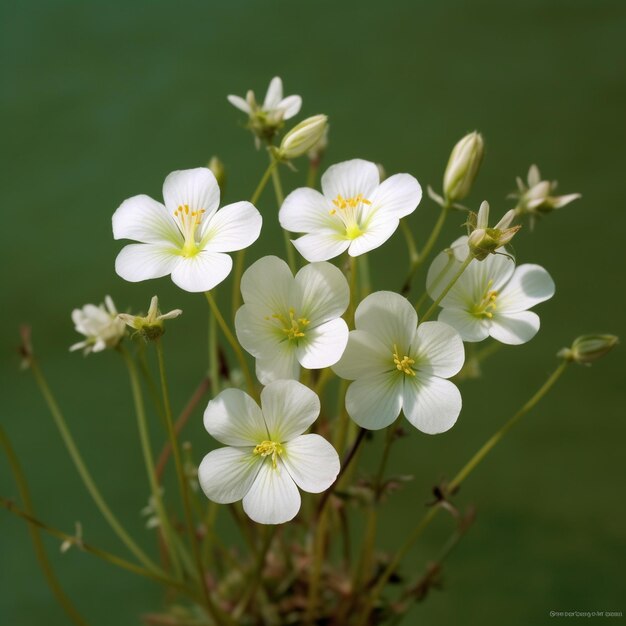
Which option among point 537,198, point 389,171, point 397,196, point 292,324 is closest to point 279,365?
point 292,324

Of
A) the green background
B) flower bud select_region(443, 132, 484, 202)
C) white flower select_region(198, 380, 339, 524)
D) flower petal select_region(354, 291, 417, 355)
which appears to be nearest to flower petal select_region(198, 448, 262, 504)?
white flower select_region(198, 380, 339, 524)

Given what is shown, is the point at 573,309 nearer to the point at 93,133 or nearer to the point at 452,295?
the point at 452,295

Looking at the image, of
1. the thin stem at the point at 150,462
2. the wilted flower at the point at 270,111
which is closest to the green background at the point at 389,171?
the thin stem at the point at 150,462

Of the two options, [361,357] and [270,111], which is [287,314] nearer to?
[361,357]

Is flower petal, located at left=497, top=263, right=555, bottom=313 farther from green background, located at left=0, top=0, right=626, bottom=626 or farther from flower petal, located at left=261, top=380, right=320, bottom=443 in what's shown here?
green background, located at left=0, top=0, right=626, bottom=626

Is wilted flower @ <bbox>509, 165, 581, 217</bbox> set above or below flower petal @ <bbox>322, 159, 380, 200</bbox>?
above
